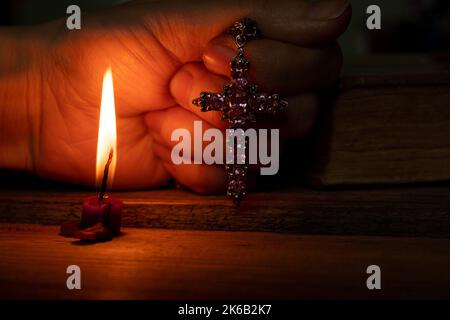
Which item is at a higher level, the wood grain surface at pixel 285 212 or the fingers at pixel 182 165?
the fingers at pixel 182 165

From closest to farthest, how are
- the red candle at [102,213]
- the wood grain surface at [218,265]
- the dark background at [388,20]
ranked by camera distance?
1. the wood grain surface at [218,265]
2. the red candle at [102,213]
3. the dark background at [388,20]

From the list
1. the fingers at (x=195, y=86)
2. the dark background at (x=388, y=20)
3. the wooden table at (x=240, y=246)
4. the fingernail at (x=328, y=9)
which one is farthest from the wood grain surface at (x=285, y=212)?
the dark background at (x=388, y=20)

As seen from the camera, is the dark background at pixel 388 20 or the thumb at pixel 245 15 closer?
the thumb at pixel 245 15

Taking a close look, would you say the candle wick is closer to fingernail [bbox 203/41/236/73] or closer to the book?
fingernail [bbox 203/41/236/73]

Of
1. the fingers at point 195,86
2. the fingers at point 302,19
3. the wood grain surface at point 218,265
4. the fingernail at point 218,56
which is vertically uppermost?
the fingers at point 302,19

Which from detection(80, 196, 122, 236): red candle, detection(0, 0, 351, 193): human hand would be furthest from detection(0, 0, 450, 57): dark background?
detection(80, 196, 122, 236): red candle

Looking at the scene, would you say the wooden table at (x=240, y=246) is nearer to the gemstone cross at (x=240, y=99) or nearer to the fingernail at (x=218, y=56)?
the gemstone cross at (x=240, y=99)

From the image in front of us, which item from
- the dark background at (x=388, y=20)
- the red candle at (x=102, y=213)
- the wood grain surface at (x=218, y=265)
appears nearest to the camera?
the wood grain surface at (x=218, y=265)
